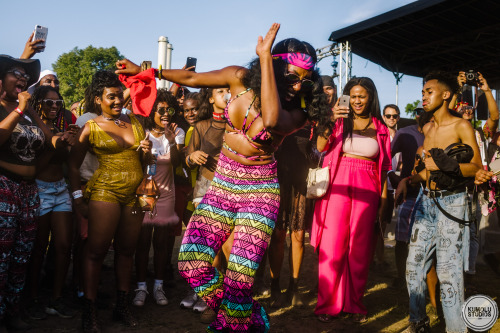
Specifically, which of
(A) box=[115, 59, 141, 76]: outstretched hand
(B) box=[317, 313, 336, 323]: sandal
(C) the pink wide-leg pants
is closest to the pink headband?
(A) box=[115, 59, 141, 76]: outstretched hand

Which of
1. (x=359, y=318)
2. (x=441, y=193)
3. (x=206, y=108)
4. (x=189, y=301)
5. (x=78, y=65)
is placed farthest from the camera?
(x=78, y=65)

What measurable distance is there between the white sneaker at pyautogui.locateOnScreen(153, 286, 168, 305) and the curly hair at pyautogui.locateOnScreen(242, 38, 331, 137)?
268 centimetres

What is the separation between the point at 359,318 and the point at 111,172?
282 cm

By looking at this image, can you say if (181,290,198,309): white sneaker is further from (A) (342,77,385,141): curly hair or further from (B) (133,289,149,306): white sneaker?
(A) (342,77,385,141): curly hair

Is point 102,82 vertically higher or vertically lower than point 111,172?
higher

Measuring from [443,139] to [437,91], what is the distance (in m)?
0.44

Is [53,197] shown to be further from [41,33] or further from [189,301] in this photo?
[189,301]

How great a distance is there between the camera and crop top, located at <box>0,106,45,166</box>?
11.1ft

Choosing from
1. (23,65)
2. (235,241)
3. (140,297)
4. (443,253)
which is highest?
(23,65)

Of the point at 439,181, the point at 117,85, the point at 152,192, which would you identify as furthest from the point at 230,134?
the point at 439,181

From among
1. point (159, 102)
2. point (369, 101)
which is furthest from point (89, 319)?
point (369, 101)

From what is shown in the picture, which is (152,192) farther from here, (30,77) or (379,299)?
(379,299)

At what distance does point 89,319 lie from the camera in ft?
11.9

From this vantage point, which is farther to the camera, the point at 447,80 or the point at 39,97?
the point at 39,97
